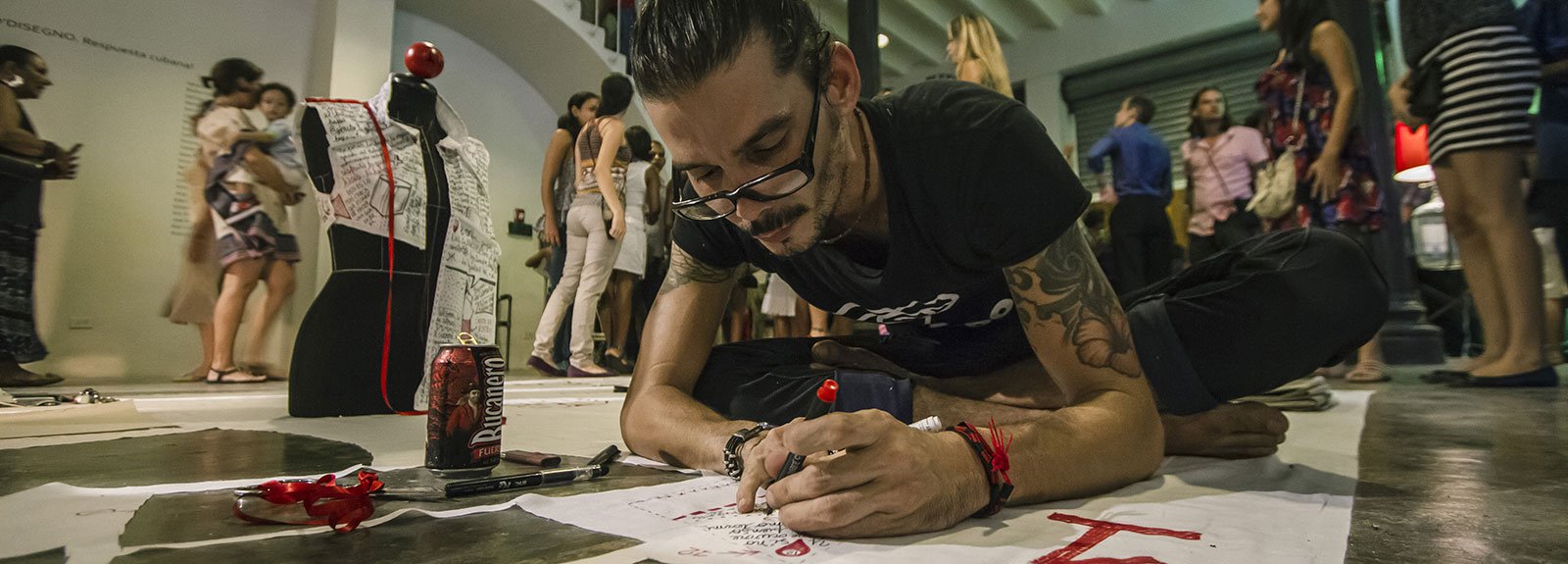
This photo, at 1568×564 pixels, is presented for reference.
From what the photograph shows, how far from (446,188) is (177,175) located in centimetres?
408

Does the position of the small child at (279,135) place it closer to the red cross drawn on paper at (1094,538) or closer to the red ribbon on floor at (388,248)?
the red ribbon on floor at (388,248)

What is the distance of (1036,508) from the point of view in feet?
3.00

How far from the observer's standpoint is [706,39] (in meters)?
0.99

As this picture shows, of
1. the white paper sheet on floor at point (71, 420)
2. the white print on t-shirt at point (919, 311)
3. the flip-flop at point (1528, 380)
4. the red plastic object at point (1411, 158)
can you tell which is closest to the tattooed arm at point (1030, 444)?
the white print on t-shirt at point (919, 311)

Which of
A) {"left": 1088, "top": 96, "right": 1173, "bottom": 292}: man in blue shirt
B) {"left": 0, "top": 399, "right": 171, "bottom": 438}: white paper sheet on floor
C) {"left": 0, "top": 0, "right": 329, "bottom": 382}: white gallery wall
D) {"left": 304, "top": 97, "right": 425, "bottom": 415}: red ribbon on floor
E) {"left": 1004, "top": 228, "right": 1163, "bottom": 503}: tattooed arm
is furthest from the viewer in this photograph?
{"left": 0, "top": 0, "right": 329, "bottom": 382}: white gallery wall

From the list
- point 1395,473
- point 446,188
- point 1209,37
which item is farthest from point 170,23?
point 1209,37

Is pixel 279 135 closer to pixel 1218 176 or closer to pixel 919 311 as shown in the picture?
pixel 919 311

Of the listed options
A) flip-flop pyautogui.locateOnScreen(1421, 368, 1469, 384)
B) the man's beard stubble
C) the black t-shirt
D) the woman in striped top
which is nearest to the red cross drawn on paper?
the black t-shirt

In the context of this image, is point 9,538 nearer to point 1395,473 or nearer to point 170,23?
point 1395,473

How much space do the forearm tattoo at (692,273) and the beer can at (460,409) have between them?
1.36 feet

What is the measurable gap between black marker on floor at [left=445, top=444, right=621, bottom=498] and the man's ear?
2.16ft

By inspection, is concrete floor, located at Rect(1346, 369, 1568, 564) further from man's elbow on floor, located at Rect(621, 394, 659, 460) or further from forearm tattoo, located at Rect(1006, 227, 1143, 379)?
man's elbow on floor, located at Rect(621, 394, 659, 460)

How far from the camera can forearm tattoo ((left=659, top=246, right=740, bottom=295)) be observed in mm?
1422

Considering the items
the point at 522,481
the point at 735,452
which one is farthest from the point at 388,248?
the point at 735,452
